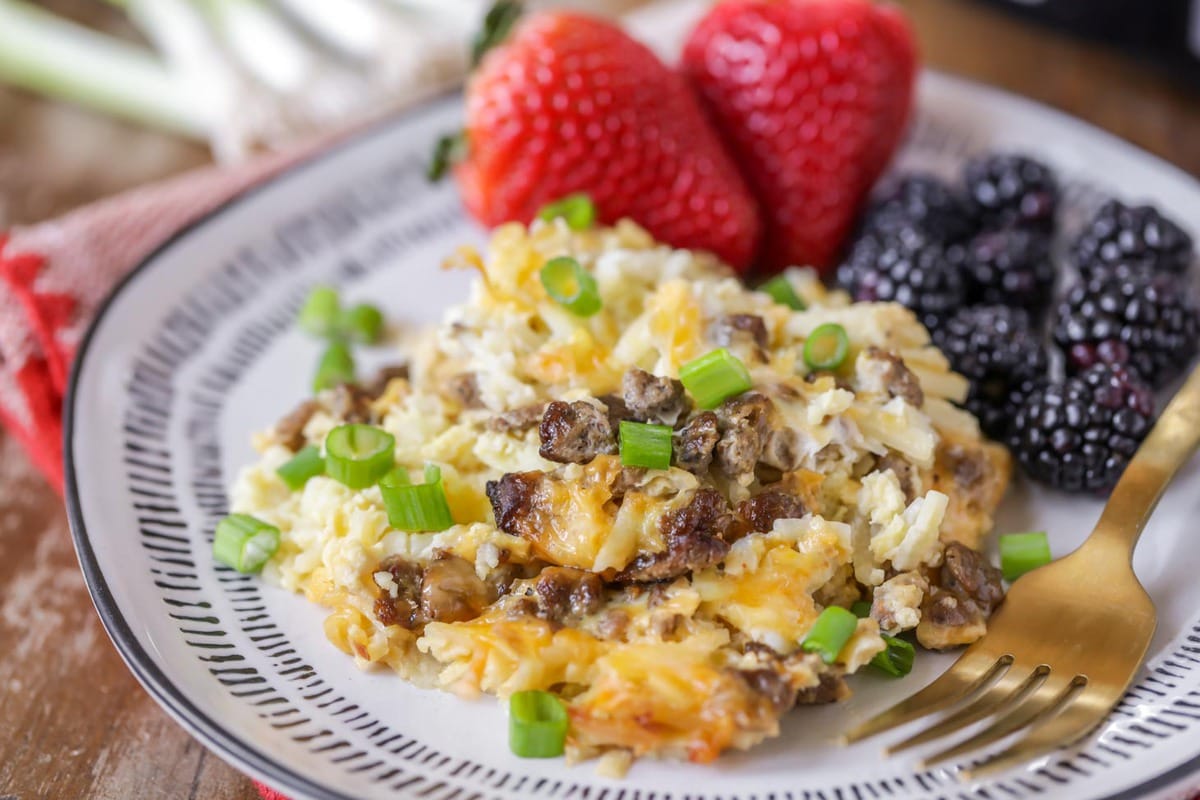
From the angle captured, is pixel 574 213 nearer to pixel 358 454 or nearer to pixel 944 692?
pixel 358 454

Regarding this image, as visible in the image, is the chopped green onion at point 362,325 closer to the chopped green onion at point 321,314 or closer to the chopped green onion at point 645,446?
the chopped green onion at point 321,314

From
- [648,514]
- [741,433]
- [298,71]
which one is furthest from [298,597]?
[298,71]

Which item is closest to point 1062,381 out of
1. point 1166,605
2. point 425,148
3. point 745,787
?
point 1166,605

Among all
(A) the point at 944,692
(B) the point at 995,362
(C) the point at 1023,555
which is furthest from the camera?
(B) the point at 995,362

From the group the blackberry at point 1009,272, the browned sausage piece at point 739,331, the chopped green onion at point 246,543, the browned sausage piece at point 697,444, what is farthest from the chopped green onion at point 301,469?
the blackberry at point 1009,272

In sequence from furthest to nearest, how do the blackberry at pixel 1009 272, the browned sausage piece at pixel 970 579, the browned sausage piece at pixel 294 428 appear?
1. the blackberry at pixel 1009 272
2. the browned sausage piece at pixel 294 428
3. the browned sausage piece at pixel 970 579

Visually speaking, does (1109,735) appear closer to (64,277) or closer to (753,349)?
(753,349)
